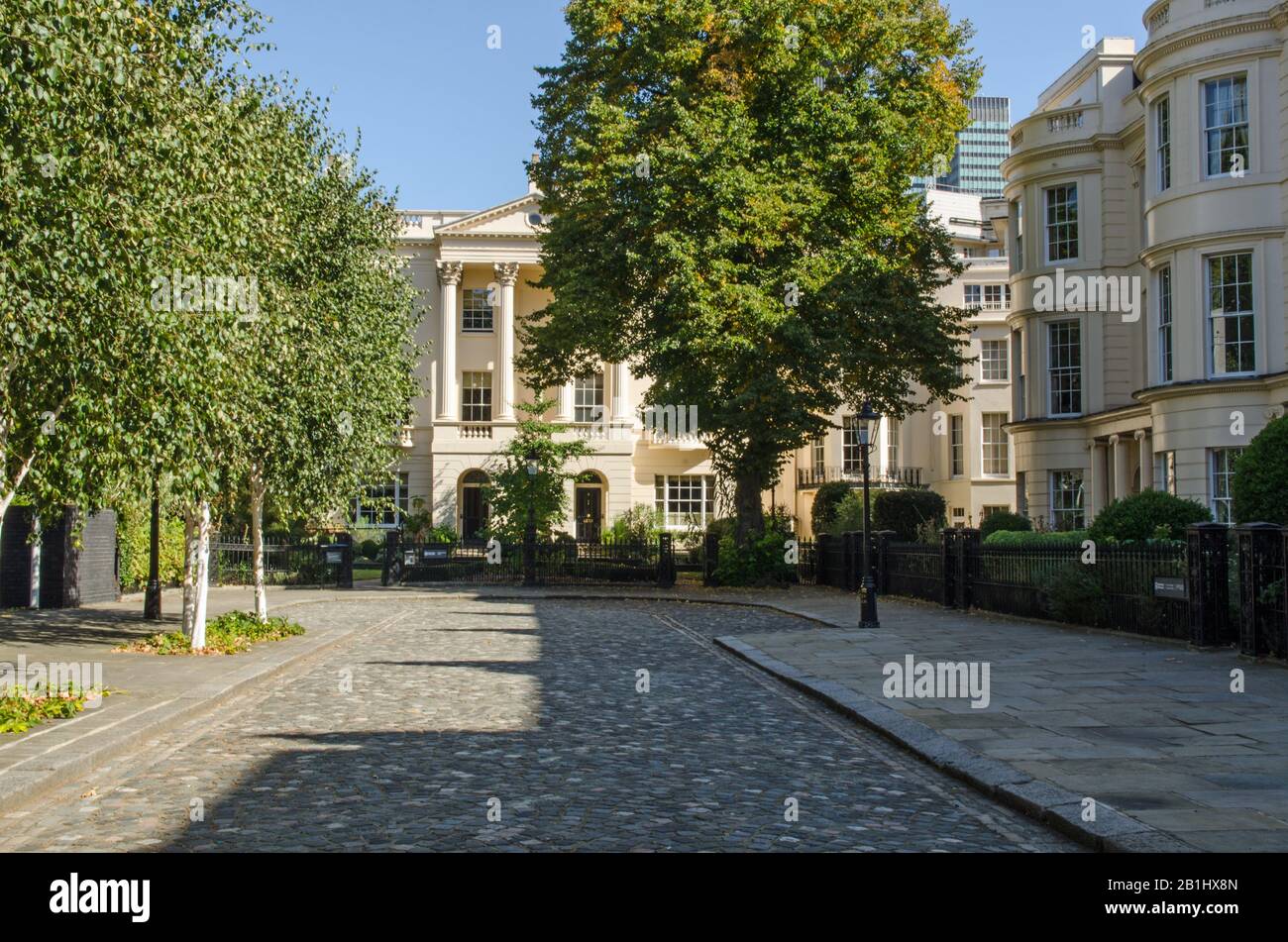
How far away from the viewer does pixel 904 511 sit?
3691 centimetres

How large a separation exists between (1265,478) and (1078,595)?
3286 millimetres

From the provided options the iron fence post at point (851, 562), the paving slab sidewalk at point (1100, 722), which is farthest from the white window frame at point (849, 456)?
the paving slab sidewalk at point (1100, 722)

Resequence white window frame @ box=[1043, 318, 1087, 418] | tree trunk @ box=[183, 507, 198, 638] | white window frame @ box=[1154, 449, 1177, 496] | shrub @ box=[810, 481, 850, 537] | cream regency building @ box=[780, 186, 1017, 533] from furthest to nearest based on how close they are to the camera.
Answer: cream regency building @ box=[780, 186, 1017, 533], shrub @ box=[810, 481, 850, 537], white window frame @ box=[1043, 318, 1087, 418], white window frame @ box=[1154, 449, 1177, 496], tree trunk @ box=[183, 507, 198, 638]

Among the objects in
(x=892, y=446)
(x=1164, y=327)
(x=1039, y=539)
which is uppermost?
(x=1164, y=327)

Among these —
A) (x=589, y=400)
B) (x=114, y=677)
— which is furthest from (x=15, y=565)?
(x=589, y=400)

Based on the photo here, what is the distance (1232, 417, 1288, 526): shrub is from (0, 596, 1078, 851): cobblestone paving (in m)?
8.79

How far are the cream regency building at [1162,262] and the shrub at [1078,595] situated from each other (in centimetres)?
924

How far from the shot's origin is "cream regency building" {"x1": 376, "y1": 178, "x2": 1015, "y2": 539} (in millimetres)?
54125

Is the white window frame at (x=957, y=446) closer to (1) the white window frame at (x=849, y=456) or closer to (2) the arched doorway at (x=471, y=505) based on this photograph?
(1) the white window frame at (x=849, y=456)

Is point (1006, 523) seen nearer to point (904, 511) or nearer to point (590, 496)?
point (904, 511)

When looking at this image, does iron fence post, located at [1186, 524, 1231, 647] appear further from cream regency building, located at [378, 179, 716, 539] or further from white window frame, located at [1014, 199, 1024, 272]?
cream regency building, located at [378, 179, 716, 539]

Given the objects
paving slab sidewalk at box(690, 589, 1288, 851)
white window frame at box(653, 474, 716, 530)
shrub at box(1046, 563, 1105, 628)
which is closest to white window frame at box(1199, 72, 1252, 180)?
shrub at box(1046, 563, 1105, 628)

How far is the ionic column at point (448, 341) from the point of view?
55.2 meters

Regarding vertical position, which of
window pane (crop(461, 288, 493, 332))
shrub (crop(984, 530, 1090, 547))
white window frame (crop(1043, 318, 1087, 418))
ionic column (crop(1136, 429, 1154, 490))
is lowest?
shrub (crop(984, 530, 1090, 547))
